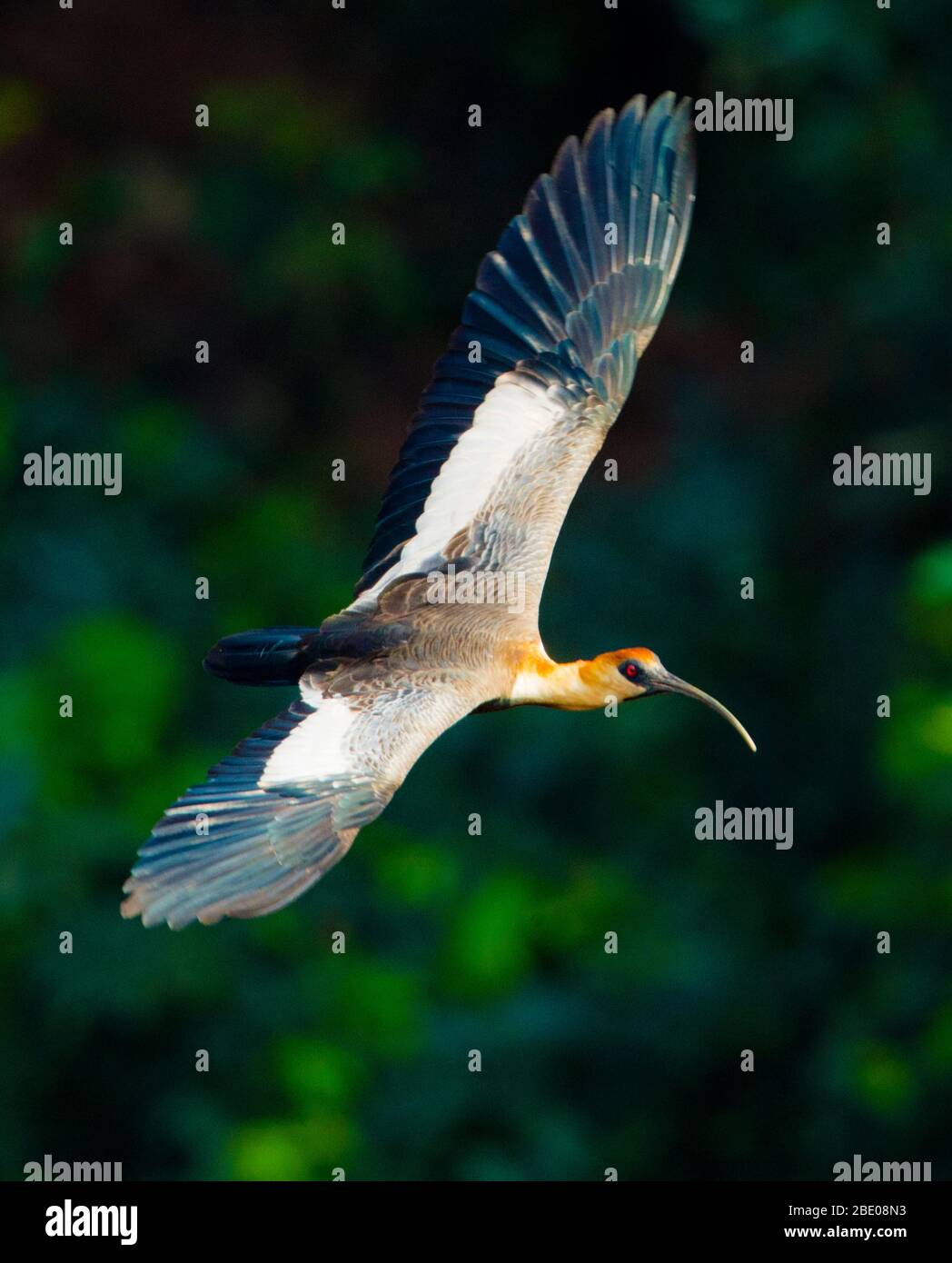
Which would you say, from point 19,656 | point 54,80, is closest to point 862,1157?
point 19,656

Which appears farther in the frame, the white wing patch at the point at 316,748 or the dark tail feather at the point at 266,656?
the dark tail feather at the point at 266,656

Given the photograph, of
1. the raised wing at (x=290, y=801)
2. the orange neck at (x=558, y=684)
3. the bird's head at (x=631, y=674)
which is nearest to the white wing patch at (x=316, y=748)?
the raised wing at (x=290, y=801)

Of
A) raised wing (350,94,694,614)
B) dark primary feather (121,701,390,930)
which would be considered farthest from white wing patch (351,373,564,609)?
dark primary feather (121,701,390,930)

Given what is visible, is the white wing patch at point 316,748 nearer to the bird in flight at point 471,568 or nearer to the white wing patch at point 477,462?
the bird in flight at point 471,568

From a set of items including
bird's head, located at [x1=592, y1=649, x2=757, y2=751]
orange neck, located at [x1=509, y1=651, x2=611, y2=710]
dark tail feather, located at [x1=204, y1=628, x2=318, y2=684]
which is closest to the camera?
dark tail feather, located at [x1=204, y1=628, x2=318, y2=684]

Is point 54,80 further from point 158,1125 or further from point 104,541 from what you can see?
point 158,1125

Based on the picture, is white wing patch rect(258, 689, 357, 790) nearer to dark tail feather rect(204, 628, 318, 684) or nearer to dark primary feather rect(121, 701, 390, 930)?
dark primary feather rect(121, 701, 390, 930)
